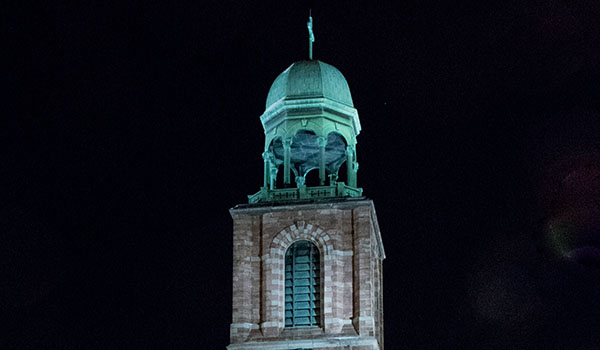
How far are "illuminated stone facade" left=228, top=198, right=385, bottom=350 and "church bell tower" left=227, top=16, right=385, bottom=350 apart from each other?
40mm

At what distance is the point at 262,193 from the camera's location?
2921 inches

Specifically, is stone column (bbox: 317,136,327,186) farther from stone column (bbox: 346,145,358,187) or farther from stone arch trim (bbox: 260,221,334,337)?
stone arch trim (bbox: 260,221,334,337)

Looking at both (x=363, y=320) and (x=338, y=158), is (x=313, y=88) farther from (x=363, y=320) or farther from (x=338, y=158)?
(x=363, y=320)

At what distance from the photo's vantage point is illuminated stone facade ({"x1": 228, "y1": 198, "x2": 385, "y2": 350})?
232ft

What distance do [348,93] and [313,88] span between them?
2.06 m

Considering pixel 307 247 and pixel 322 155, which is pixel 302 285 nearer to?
pixel 307 247

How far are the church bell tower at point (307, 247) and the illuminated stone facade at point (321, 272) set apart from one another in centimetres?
4

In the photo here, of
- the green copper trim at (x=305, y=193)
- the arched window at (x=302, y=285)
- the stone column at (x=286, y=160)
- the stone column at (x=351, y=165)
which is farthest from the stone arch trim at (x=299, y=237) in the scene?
the stone column at (x=351, y=165)

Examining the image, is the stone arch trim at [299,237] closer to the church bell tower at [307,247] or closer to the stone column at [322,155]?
the church bell tower at [307,247]

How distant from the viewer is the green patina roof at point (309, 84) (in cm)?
7562

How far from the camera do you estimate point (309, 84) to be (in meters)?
75.8

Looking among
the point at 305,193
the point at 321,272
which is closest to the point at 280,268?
the point at 321,272

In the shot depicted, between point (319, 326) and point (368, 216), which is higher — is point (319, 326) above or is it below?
below

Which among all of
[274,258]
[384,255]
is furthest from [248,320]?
[384,255]
